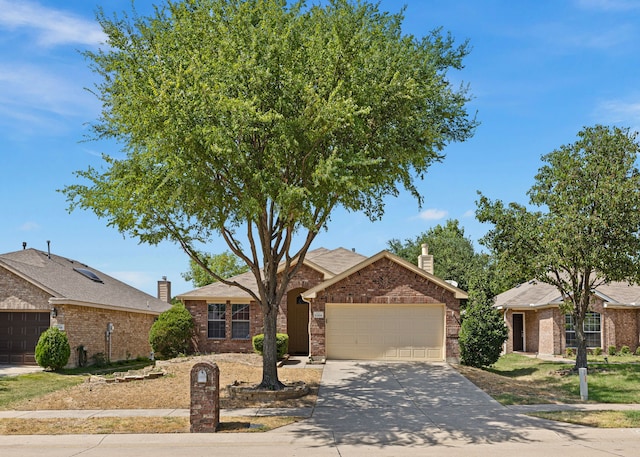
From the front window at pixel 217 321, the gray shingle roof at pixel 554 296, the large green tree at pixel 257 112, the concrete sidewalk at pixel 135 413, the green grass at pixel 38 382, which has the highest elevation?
the large green tree at pixel 257 112

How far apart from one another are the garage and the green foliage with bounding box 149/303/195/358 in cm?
453

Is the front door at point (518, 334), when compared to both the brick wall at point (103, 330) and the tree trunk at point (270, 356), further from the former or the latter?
the tree trunk at point (270, 356)

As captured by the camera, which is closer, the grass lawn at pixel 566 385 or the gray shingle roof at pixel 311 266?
the grass lawn at pixel 566 385

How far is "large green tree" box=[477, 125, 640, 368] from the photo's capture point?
2281 centimetres

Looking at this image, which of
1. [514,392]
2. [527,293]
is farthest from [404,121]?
[527,293]

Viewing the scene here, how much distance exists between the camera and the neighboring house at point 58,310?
26.1m

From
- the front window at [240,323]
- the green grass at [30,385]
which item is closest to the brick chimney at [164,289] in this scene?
the front window at [240,323]

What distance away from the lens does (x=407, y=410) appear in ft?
53.5

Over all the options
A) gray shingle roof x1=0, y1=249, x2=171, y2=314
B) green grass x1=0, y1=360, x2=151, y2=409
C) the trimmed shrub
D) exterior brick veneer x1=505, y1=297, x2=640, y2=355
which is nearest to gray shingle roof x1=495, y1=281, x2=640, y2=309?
exterior brick veneer x1=505, y1=297, x2=640, y2=355

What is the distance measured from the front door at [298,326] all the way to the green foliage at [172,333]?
4581 mm

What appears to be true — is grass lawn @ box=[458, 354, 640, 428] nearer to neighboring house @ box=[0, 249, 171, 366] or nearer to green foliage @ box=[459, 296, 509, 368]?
green foliage @ box=[459, 296, 509, 368]

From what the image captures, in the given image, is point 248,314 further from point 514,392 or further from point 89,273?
point 514,392

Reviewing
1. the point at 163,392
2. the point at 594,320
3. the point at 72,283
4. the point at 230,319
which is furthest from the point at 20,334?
the point at 594,320

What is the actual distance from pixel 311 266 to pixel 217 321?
4909mm
